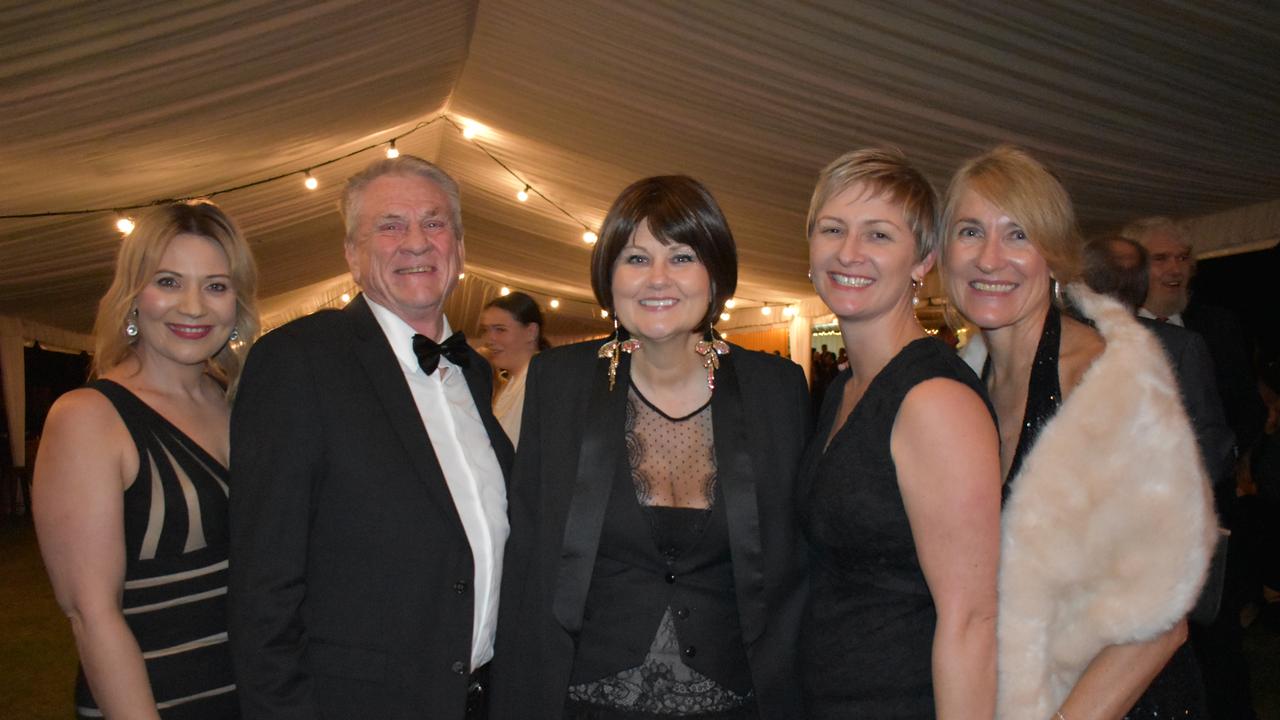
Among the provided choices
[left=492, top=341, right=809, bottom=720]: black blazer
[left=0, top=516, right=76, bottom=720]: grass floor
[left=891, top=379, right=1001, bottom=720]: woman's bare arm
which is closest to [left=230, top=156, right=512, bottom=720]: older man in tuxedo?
[left=492, top=341, right=809, bottom=720]: black blazer

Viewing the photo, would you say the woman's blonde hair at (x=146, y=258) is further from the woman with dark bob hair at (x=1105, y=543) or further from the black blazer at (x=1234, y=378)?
the black blazer at (x=1234, y=378)

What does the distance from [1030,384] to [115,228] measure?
28.9ft

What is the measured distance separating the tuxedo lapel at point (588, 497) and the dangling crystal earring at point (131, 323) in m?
1.10

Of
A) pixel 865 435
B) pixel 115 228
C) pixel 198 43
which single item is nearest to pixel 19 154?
pixel 198 43

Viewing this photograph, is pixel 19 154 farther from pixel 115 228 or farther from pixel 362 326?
pixel 362 326

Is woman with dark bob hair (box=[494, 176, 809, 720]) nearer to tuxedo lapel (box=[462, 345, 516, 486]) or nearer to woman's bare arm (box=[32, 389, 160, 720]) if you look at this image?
tuxedo lapel (box=[462, 345, 516, 486])

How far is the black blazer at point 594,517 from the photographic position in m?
1.93

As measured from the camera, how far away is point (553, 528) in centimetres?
198

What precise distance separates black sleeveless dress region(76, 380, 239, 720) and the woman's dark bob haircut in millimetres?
1011

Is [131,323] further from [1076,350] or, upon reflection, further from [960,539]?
[1076,350]

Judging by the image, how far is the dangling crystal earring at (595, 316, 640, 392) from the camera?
215 cm

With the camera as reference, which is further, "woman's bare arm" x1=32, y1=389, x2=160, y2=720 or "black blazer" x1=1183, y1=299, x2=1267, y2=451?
"black blazer" x1=1183, y1=299, x2=1267, y2=451

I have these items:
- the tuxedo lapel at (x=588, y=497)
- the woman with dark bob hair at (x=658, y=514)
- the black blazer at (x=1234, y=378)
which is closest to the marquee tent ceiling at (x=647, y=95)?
the black blazer at (x=1234, y=378)

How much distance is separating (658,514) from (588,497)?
0.16 meters
